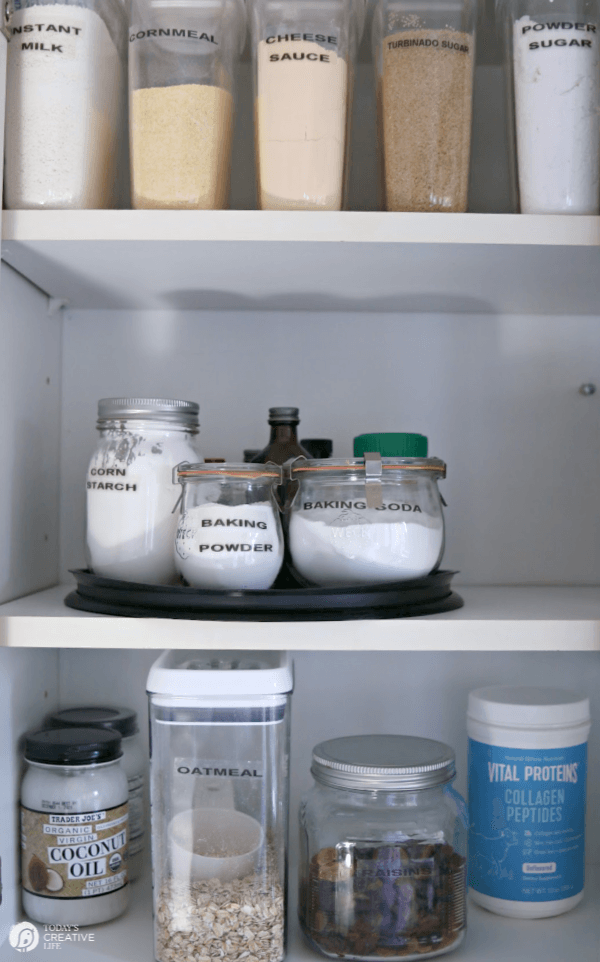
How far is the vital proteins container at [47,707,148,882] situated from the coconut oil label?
0.09m

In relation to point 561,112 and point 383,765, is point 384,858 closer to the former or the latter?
point 383,765

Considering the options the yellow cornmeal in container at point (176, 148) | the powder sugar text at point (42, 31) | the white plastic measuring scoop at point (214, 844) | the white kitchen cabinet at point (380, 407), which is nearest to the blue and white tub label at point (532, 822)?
the white kitchen cabinet at point (380, 407)

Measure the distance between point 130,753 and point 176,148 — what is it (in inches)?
24.5

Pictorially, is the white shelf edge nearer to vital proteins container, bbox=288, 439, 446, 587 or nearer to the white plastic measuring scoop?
vital proteins container, bbox=288, 439, 446, 587

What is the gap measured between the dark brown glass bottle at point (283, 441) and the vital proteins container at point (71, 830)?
0.32 meters

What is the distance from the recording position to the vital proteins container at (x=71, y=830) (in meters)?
0.78

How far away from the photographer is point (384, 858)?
743 mm

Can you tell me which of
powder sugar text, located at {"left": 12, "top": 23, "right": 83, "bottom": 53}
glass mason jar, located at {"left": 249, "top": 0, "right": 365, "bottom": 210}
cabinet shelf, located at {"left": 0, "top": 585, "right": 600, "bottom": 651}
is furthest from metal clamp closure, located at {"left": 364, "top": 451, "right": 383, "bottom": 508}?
powder sugar text, located at {"left": 12, "top": 23, "right": 83, "bottom": 53}

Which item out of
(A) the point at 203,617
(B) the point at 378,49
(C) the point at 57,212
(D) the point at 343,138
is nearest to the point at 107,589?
(A) the point at 203,617

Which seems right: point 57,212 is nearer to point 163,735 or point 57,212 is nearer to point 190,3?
point 190,3

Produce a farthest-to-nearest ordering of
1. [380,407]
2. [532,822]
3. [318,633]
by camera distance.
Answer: [380,407] < [532,822] < [318,633]

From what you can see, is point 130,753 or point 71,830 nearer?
point 71,830

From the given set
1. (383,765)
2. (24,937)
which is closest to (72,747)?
(24,937)

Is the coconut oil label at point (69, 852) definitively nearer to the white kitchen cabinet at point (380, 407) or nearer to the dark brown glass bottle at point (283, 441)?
the white kitchen cabinet at point (380, 407)
